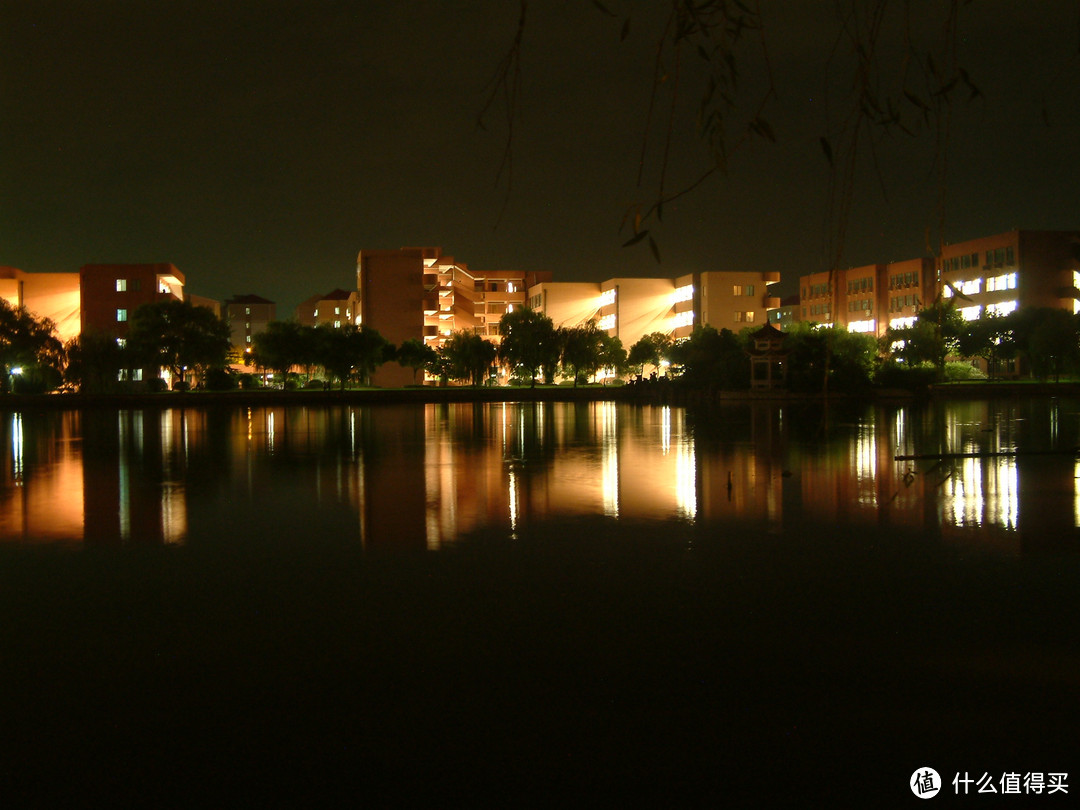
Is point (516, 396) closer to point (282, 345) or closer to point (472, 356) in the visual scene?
point (472, 356)

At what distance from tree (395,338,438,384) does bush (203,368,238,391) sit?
14.2 meters

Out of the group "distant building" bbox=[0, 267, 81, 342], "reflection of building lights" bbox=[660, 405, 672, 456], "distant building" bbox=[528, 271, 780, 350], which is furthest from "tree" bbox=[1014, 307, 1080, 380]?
"distant building" bbox=[0, 267, 81, 342]

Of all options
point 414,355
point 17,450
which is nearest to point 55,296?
point 414,355

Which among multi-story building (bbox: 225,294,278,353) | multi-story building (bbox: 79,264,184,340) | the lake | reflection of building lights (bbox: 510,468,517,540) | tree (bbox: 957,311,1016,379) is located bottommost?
the lake

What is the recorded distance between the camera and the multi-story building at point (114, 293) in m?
75.0

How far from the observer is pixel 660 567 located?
771 centimetres

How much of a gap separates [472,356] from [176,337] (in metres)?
22.3

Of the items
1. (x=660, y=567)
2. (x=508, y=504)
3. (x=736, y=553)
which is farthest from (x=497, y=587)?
(x=508, y=504)

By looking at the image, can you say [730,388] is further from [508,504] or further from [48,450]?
[508,504]

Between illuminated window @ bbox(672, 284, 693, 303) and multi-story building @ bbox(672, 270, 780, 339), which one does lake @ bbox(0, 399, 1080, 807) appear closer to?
multi-story building @ bbox(672, 270, 780, 339)

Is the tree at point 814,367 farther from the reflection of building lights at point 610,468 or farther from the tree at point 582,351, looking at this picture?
the tree at point 582,351

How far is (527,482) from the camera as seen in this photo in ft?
45.5

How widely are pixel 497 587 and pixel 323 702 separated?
8.37 ft

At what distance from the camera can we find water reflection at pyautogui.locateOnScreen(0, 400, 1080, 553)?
32.4 ft
